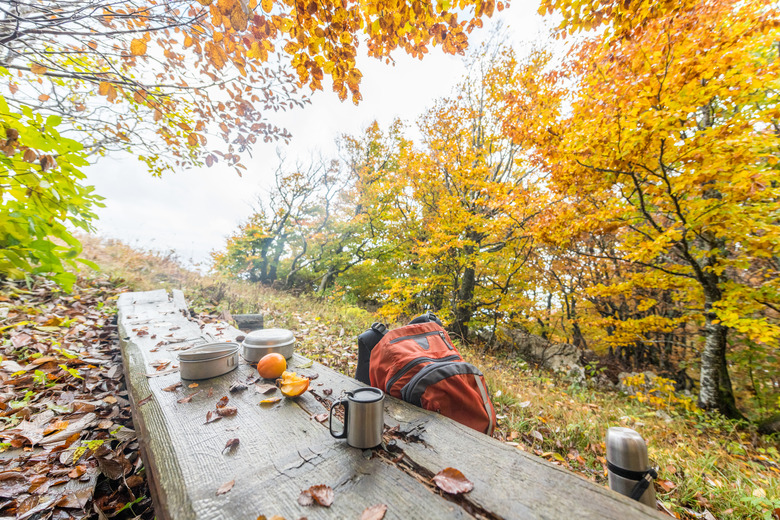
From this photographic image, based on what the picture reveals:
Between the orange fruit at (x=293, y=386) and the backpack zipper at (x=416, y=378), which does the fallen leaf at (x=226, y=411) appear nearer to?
the orange fruit at (x=293, y=386)

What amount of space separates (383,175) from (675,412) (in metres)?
12.5

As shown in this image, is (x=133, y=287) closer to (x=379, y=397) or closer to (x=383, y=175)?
(x=379, y=397)

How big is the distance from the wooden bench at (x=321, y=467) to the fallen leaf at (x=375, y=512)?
A: 0.8 inches

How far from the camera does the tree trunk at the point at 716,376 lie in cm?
444

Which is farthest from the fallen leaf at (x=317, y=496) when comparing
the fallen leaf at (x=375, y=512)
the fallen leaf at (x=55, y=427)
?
the fallen leaf at (x=55, y=427)

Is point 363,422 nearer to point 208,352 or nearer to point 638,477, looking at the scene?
point 638,477

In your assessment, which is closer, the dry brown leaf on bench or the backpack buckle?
the dry brown leaf on bench

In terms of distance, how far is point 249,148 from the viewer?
3.03m

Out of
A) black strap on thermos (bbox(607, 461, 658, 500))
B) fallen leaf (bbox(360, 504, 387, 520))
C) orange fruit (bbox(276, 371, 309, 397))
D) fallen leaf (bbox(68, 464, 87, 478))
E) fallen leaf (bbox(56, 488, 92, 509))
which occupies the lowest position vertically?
fallen leaf (bbox(56, 488, 92, 509))

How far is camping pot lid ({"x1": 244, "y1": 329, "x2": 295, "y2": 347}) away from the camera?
2.16 meters

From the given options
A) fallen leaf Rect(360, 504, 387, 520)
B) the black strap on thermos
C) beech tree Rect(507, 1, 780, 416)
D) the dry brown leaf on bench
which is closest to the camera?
fallen leaf Rect(360, 504, 387, 520)

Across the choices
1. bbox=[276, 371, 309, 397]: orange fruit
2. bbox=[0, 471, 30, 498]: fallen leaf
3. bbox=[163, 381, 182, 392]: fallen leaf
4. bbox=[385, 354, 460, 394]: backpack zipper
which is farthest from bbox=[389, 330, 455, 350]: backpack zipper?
bbox=[0, 471, 30, 498]: fallen leaf

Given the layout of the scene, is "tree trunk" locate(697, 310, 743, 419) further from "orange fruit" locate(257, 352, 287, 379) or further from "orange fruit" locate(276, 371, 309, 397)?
"orange fruit" locate(257, 352, 287, 379)

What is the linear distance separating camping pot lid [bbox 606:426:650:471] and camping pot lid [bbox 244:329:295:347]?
7.14 feet
